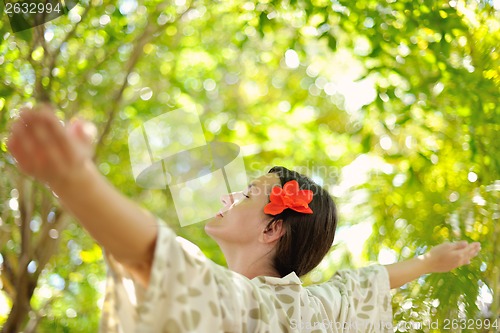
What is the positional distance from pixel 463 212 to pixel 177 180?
851 millimetres

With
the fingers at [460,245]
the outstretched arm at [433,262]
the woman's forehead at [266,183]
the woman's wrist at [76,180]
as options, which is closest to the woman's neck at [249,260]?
the woman's forehead at [266,183]

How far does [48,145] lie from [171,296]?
0.81 ft

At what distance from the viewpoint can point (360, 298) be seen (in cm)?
136

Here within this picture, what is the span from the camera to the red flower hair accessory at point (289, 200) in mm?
1291

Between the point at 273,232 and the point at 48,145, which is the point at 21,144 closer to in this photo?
the point at 48,145

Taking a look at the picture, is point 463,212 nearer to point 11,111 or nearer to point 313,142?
point 11,111

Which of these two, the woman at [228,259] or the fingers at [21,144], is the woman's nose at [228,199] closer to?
the woman at [228,259]

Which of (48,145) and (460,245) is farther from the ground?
(48,145)

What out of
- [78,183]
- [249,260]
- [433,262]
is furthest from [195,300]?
[433,262]

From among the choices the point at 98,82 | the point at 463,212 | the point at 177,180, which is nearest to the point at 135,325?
the point at 177,180

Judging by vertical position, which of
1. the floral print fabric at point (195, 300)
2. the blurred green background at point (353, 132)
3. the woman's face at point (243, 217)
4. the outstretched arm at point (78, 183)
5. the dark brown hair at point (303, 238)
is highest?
the outstretched arm at point (78, 183)

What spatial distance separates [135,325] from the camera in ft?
2.69

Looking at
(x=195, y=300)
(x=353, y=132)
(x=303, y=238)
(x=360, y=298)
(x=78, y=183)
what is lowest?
(x=353, y=132)

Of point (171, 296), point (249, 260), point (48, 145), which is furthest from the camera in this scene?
point (249, 260)
